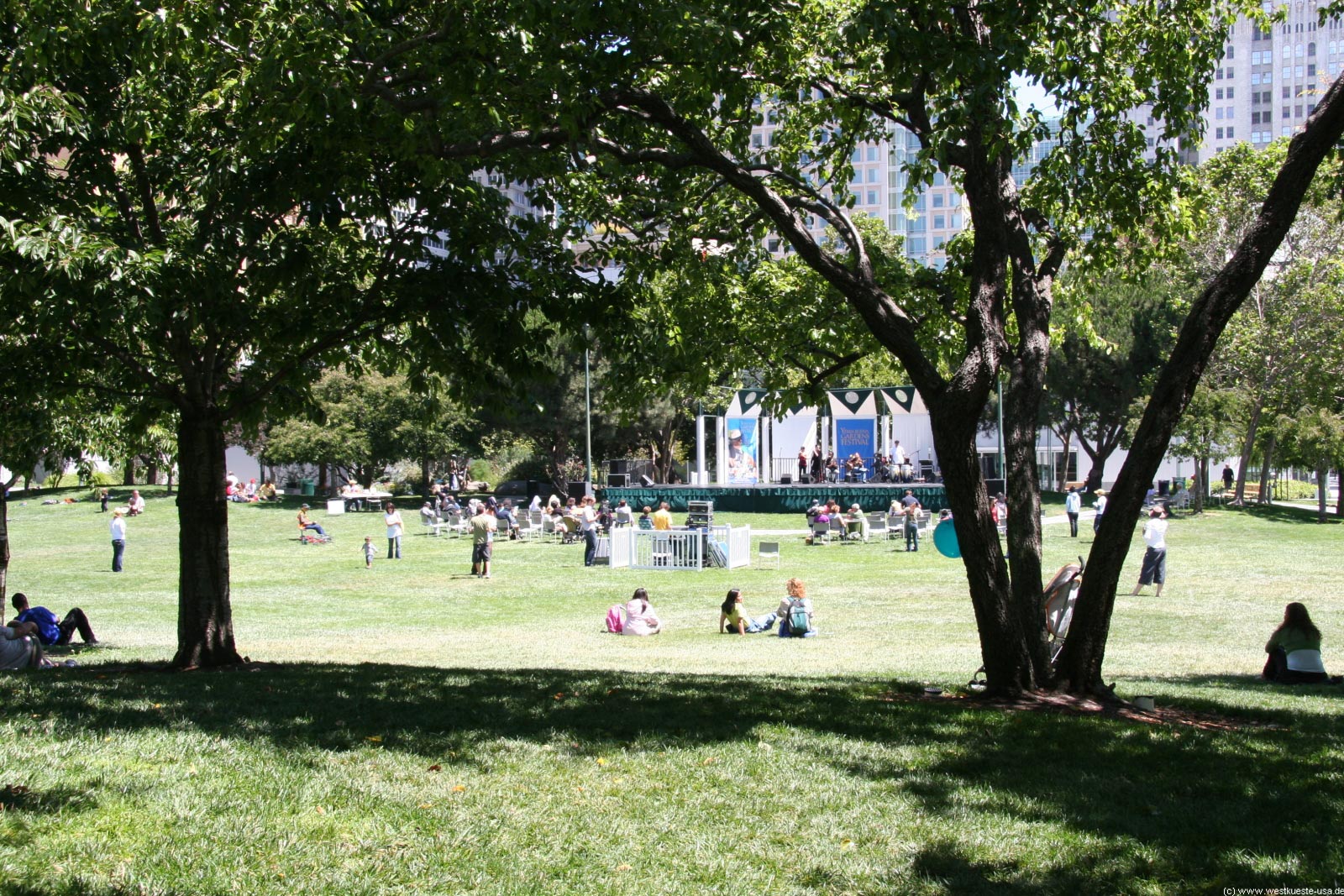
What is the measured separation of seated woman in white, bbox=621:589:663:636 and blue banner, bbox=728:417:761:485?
3049cm

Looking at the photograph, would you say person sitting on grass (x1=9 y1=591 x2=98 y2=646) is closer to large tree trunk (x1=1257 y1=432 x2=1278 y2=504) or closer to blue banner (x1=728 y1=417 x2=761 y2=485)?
blue banner (x1=728 y1=417 x2=761 y2=485)

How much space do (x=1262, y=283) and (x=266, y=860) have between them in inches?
1888

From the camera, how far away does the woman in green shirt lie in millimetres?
11812

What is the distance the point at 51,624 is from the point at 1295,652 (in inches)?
593

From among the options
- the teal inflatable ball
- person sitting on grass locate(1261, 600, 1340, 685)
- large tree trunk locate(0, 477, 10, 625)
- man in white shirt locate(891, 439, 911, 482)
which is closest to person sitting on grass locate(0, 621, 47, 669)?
large tree trunk locate(0, 477, 10, 625)

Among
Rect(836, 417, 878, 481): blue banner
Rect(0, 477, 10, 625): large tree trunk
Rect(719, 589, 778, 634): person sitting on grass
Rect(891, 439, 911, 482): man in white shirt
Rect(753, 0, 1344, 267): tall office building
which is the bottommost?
Rect(719, 589, 778, 634): person sitting on grass

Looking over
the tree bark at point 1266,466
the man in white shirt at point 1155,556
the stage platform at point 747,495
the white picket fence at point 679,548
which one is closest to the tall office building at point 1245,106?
the tree bark at point 1266,466

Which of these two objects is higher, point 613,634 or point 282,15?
point 282,15

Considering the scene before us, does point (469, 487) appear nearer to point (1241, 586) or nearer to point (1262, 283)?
point (1262, 283)

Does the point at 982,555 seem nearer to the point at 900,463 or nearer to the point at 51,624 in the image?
the point at 51,624

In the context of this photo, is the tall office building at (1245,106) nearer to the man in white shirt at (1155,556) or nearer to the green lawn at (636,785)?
the man in white shirt at (1155,556)

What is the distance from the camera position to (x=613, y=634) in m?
17.4

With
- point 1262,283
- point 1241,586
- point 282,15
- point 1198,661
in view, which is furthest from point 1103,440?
point 282,15

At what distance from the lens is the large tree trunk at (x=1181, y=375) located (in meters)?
7.76
